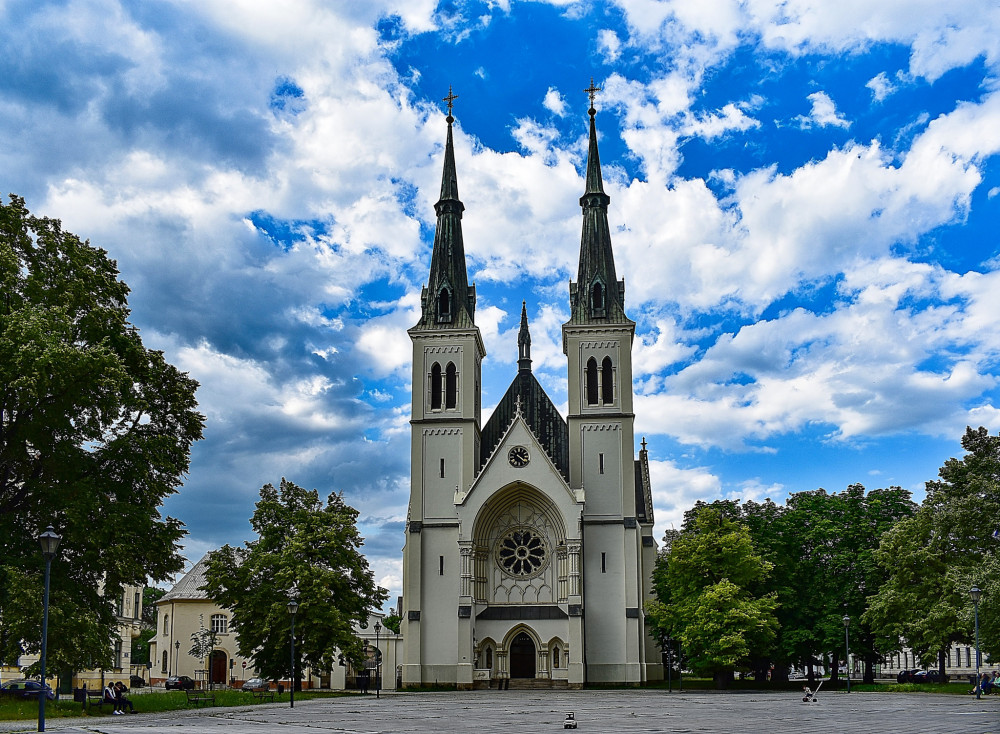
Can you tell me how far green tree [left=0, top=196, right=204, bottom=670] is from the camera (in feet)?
94.0

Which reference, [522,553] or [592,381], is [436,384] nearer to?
[592,381]

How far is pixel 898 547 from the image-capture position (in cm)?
4634

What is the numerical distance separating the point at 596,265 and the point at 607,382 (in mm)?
7807

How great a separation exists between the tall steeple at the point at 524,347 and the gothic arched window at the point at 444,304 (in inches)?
328

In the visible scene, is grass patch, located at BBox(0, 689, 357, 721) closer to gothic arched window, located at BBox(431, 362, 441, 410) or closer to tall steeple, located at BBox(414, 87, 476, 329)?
gothic arched window, located at BBox(431, 362, 441, 410)

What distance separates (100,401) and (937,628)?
34484 millimetres

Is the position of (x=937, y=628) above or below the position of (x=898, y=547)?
below

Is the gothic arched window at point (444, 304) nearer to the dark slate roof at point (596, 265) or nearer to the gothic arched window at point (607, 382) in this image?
the dark slate roof at point (596, 265)

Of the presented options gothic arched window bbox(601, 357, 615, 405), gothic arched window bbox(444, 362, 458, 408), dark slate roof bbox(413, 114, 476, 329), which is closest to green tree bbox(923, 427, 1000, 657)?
gothic arched window bbox(601, 357, 615, 405)

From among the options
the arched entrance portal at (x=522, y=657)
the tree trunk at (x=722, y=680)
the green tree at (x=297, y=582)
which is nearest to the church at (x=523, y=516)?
the arched entrance portal at (x=522, y=657)

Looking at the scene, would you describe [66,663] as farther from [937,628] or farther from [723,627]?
[937,628]

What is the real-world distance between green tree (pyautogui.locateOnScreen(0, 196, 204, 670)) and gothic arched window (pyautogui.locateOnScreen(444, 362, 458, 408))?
91.8 feet

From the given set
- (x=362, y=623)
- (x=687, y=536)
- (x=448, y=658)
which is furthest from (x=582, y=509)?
(x=362, y=623)

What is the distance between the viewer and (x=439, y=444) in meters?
60.7
